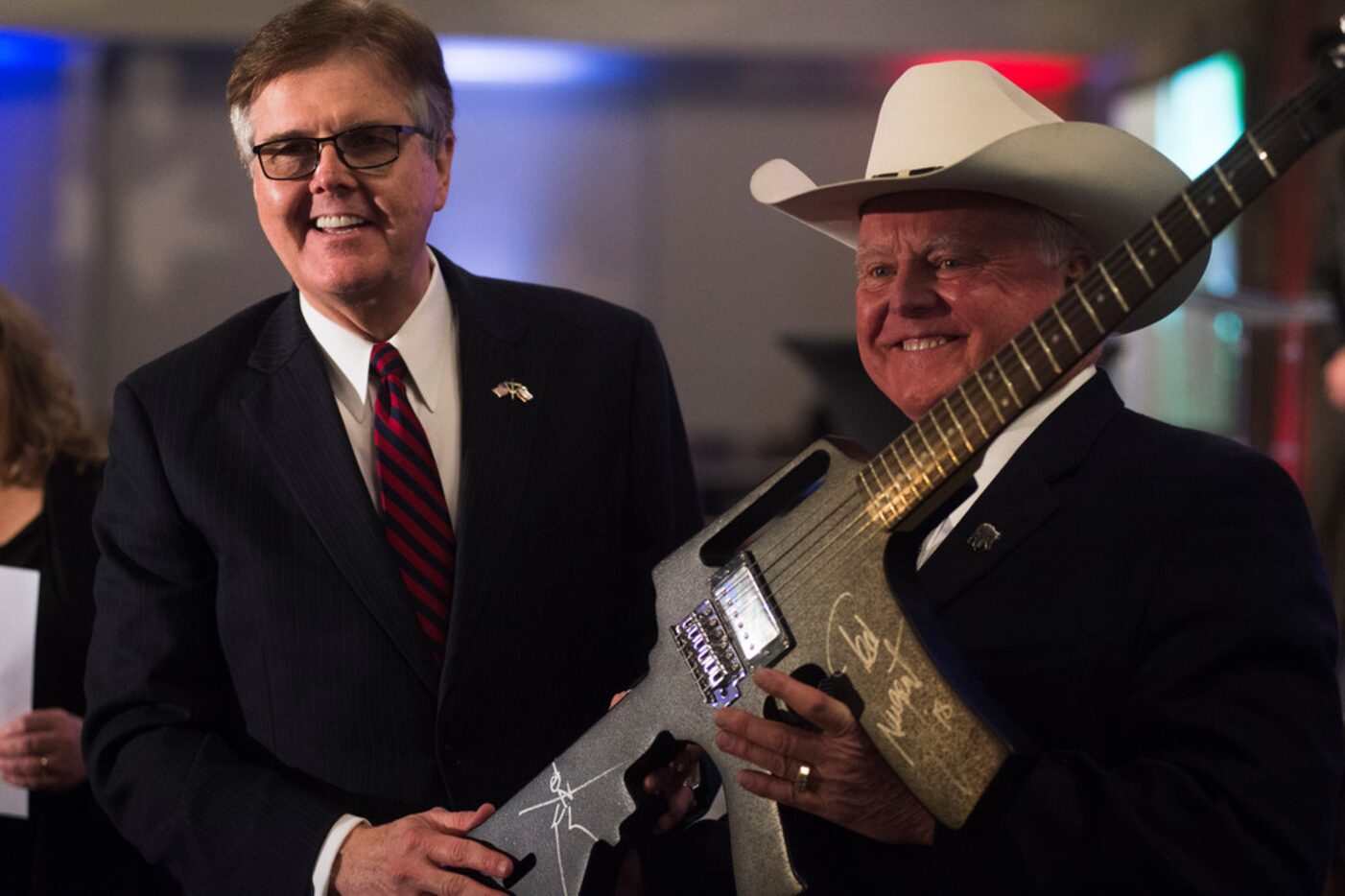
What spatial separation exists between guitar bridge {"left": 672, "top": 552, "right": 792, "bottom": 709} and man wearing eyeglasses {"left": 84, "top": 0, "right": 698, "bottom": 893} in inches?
15.8

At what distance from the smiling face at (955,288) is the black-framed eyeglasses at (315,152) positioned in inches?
24.9

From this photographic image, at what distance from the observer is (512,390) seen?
184 centimetres

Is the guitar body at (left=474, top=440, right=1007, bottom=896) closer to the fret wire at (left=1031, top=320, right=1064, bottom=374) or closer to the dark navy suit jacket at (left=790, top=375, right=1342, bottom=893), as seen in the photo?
the dark navy suit jacket at (left=790, top=375, right=1342, bottom=893)

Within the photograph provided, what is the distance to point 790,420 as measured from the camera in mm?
7059

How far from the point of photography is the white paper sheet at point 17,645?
2320 millimetres

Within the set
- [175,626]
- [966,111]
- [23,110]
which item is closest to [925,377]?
[966,111]

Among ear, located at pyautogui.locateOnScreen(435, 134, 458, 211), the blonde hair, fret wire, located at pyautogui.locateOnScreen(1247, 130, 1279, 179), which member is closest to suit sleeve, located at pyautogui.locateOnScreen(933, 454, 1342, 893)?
fret wire, located at pyautogui.locateOnScreen(1247, 130, 1279, 179)

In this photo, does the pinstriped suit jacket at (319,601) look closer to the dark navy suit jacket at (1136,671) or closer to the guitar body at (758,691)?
the guitar body at (758,691)

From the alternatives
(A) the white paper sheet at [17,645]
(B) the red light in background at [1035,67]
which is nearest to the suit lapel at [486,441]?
(A) the white paper sheet at [17,645]

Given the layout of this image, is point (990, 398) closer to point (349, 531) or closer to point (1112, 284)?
point (1112, 284)

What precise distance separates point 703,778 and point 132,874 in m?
1.29

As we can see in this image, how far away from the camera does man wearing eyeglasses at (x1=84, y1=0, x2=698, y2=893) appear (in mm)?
1695

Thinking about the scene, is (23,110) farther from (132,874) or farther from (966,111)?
(966,111)

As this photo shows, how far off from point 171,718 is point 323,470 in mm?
346
